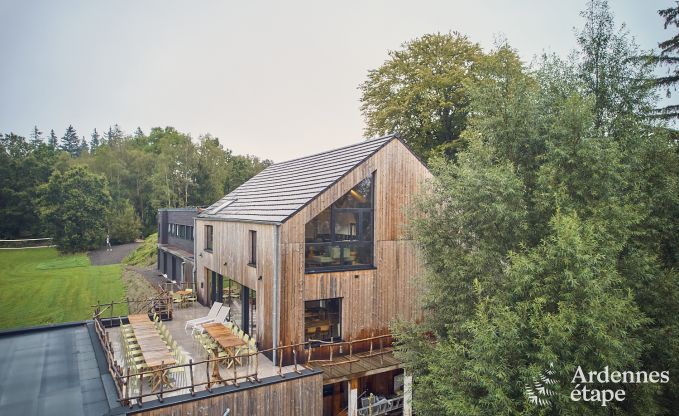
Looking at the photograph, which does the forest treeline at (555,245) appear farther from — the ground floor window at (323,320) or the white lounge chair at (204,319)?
the white lounge chair at (204,319)

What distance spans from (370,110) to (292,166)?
441 inches

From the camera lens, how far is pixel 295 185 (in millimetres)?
11953

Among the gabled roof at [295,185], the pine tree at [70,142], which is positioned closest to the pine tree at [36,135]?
the pine tree at [70,142]

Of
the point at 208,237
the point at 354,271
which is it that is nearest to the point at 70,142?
the point at 208,237

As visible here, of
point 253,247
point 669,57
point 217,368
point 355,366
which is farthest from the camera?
point 669,57

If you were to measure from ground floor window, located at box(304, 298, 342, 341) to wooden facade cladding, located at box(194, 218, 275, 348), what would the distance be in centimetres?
105

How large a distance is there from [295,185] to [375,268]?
366 centimetres

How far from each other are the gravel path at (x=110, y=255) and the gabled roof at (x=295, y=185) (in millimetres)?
23353

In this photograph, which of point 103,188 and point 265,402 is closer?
point 265,402

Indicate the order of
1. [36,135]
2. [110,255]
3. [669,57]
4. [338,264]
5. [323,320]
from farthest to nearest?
[36,135] < [110,255] < [669,57] < [338,264] < [323,320]

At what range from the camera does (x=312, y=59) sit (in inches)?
1124

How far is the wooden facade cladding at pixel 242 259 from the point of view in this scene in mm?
9867

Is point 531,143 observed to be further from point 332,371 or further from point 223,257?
point 223,257

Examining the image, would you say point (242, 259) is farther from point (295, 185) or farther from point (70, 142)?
point (70, 142)
